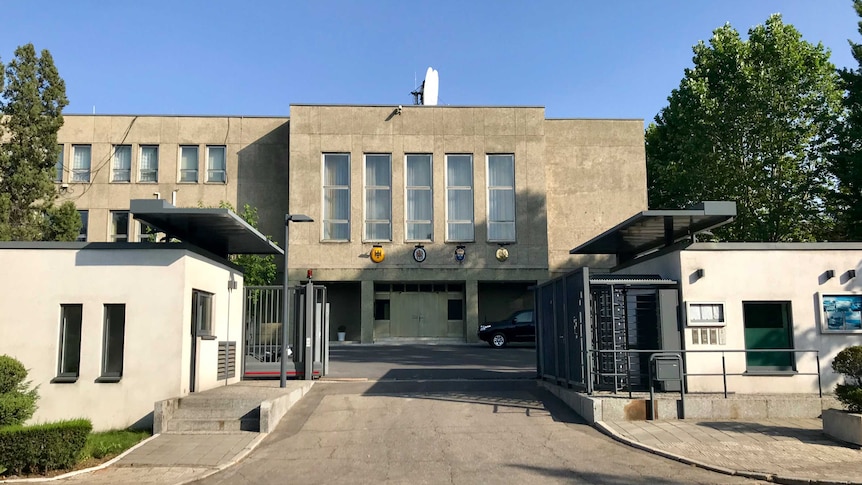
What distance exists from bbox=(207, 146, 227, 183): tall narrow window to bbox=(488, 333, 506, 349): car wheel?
52.0 feet

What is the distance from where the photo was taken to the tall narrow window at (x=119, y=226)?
34312 mm

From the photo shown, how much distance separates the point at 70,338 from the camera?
12.5 metres

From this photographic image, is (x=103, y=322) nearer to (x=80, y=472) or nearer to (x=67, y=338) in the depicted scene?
(x=67, y=338)

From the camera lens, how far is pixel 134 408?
12109mm

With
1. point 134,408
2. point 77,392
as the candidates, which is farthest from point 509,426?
point 77,392

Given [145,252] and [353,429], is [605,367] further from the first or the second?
[145,252]

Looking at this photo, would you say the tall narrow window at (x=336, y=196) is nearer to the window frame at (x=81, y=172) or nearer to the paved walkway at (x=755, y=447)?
the window frame at (x=81, y=172)

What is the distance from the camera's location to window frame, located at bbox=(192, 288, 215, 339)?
12.9m

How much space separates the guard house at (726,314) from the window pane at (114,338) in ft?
27.2

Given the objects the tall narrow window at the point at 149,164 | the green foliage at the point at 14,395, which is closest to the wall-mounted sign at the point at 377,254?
the tall narrow window at the point at 149,164

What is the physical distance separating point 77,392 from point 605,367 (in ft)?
31.3

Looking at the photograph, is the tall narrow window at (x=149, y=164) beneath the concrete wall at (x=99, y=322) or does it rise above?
above

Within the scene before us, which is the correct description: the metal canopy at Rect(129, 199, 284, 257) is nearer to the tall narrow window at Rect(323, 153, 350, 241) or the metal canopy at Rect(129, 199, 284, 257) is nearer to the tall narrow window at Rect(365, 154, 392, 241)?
the tall narrow window at Rect(323, 153, 350, 241)

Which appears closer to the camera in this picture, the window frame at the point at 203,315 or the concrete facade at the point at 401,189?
the window frame at the point at 203,315
